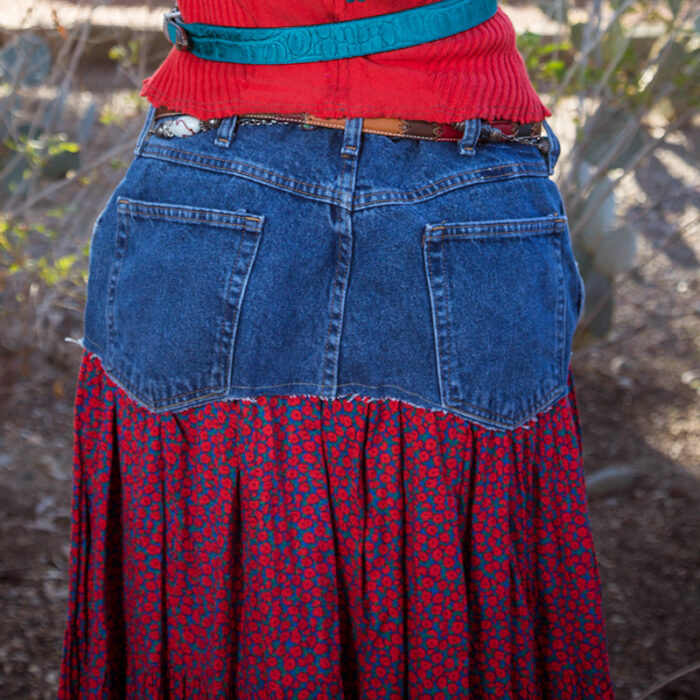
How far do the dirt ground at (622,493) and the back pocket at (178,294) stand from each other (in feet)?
3.21

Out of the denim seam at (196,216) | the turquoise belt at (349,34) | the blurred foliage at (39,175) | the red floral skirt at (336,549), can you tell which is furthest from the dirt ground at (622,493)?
the turquoise belt at (349,34)

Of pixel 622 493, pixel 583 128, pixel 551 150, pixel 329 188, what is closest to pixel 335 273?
pixel 329 188

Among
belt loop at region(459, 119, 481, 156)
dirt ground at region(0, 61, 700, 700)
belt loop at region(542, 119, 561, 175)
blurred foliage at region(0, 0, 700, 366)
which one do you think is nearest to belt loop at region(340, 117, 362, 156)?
belt loop at region(459, 119, 481, 156)

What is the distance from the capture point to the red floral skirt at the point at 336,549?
1.19 metres

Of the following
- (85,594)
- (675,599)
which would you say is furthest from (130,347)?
(675,599)

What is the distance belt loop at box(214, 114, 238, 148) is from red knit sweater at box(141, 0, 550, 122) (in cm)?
1

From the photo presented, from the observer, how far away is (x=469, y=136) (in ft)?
3.79

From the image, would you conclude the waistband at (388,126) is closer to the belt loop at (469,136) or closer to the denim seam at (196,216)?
the belt loop at (469,136)

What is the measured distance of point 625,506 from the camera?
2.45 m

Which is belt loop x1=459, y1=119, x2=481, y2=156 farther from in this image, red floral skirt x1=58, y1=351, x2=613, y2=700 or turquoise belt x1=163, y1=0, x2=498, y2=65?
red floral skirt x1=58, y1=351, x2=613, y2=700

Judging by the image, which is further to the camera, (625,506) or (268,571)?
(625,506)

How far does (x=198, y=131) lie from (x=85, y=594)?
0.74m

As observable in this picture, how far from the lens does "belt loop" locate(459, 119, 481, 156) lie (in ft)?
3.79

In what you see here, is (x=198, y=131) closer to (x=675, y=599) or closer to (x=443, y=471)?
(x=443, y=471)
